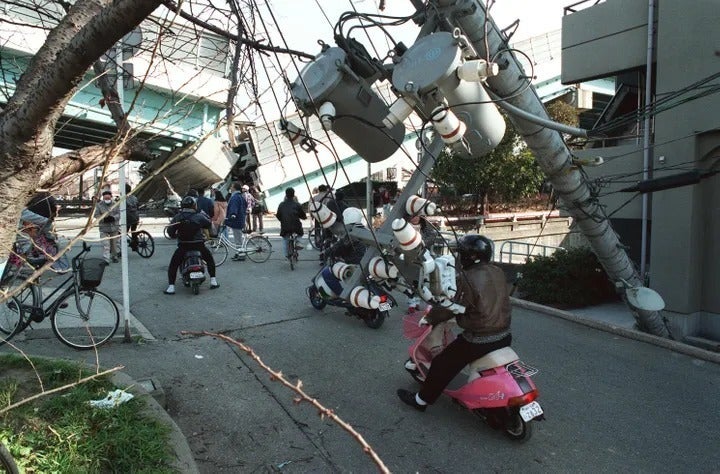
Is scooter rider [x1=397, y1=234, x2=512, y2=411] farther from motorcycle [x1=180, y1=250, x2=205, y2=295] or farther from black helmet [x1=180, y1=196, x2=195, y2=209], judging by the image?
black helmet [x1=180, y1=196, x2=195, y2=209]

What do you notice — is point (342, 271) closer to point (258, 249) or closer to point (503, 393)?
point (503, 393)

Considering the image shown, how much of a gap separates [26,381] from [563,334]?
6759mm

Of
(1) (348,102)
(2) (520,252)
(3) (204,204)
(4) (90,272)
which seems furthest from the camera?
(2) (520,252)

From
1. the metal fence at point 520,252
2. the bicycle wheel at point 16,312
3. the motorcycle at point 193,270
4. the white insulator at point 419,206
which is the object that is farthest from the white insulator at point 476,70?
the metal fence at point 520,252

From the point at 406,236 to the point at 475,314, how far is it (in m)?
0.91

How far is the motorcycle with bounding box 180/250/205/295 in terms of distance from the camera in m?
8.66

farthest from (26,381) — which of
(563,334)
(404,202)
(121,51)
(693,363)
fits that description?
(693,363)

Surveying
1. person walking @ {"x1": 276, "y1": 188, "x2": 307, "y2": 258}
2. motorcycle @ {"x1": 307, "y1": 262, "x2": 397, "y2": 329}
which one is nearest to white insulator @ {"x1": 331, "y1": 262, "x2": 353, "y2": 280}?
motorcycle @ {"x1": 307, "y1": 262, "x2": 397, "y2": 329}

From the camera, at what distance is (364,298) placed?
4.98 metres

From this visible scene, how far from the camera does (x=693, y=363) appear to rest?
6.46 m

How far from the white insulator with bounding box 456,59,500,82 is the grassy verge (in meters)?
3.69

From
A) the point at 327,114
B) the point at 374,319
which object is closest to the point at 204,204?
the point at 374,319

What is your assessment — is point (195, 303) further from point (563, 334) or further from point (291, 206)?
point (563, 334)

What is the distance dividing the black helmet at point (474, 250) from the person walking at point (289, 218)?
7.18m
